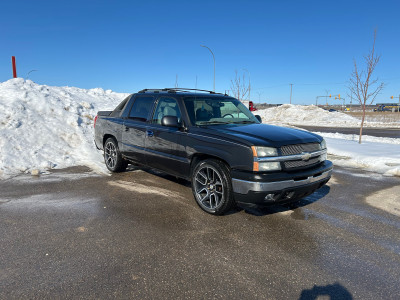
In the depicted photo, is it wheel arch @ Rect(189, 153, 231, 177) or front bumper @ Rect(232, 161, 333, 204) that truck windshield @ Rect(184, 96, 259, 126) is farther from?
front bumper @ Rect(232, 161, 333, 204)

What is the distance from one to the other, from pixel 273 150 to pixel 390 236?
179cm

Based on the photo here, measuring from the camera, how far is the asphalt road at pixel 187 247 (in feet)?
8.30

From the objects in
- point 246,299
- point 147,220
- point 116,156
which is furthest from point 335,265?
point 116,156

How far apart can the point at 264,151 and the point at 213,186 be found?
947mm

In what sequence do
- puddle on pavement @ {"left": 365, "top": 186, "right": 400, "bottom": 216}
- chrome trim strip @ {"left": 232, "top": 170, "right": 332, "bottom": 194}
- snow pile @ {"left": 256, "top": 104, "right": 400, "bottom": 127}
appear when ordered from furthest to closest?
1. snow pile @ {"left": 256, "top": 104, "right": 400, "bottom": 127}
2. puddle on pavement @ {"left": 365, "top": 186, "right": 400, "bottom": 216}
3. chrome trim strip @ {"left": 232, "top": 170, "right": 332, "bottom": 194}

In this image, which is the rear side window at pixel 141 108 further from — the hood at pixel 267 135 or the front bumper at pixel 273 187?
the front bumper at pixel 273 187

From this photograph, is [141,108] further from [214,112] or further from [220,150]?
[220,150]

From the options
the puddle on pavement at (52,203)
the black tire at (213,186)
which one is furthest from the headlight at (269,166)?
the puddle on pavement at (52,203)

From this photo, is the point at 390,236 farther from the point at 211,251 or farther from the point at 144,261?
the point at 144,261

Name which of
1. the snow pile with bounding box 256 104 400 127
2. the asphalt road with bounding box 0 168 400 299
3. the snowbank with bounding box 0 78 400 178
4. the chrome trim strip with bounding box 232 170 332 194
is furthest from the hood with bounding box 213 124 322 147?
the snow pile with bounding box 256 104 400 127

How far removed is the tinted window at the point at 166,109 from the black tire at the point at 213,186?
1004 mm

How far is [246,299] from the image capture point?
2387 mm

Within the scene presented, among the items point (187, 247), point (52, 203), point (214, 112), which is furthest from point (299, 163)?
point (52, 203)

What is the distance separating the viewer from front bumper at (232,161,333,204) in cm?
350
